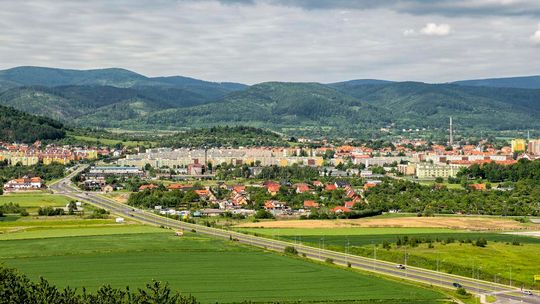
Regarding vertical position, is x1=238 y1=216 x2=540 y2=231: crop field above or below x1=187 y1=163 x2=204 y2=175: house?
below

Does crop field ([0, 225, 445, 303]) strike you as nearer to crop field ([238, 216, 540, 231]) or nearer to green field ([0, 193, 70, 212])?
crop field ([238, 216, 540, 231])

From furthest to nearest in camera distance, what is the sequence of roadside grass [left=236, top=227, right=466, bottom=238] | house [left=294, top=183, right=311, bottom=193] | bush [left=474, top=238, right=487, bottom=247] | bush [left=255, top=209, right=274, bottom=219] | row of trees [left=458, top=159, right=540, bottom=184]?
row of trees [left=458, top=159, right=540, bottom=184], house [left=294, top=183, right=311, bottom=193], bush [left=255, top=209, right=274, bottom=219], roadside grass [left=236, top=227, right=466, bottom=238], bush [left=474, top=238, right=487, bottom=247]

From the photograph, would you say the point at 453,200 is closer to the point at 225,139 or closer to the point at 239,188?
the point at 239,188

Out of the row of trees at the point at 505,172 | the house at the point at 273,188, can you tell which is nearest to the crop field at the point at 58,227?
the house at the point at 273,188

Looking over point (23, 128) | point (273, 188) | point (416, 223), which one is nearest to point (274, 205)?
point (273, 188)

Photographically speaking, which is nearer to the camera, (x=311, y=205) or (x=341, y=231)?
(x=341, y=231)

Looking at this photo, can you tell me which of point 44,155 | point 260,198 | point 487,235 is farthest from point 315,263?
point 44,155

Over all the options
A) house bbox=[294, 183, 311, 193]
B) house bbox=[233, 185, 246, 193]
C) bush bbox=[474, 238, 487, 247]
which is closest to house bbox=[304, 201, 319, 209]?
house bbox=[294, 183, 311, 193]
